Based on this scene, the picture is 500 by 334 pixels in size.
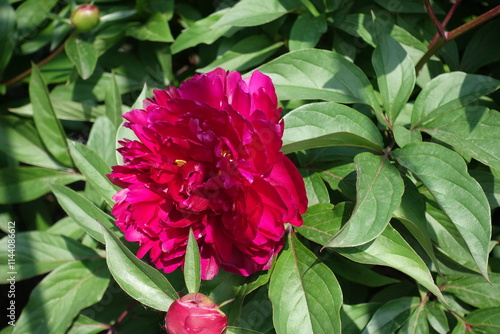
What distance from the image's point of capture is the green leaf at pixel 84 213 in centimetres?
104

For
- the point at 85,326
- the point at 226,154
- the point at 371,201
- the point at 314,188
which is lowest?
the point at 85,326

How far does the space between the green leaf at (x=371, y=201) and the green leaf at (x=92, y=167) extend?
559mm

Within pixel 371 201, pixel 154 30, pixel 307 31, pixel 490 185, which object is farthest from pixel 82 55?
pixel 490 185

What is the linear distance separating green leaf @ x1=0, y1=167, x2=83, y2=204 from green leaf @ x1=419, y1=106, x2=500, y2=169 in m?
0.94

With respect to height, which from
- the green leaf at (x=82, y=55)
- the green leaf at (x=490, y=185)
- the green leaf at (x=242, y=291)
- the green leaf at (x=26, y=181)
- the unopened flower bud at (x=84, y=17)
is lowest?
the green leaf at (x=26, y=181)

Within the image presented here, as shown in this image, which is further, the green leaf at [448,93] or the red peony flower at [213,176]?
the green leaf at [448,93]

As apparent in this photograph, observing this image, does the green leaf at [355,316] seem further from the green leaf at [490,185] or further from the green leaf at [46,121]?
the green leaf at [46,121]

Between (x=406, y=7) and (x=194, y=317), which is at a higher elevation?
(x=406, y=7)

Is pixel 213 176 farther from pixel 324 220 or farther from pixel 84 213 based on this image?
pixel 84 213

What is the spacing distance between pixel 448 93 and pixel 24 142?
1.10 meters

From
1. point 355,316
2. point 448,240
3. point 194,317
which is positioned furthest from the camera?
point 355,316

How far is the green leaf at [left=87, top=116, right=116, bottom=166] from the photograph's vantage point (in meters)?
1.25

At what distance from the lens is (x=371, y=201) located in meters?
0.78

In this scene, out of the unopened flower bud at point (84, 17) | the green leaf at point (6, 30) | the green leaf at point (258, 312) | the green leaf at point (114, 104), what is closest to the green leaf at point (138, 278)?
the green leaf at point (258, 312)
